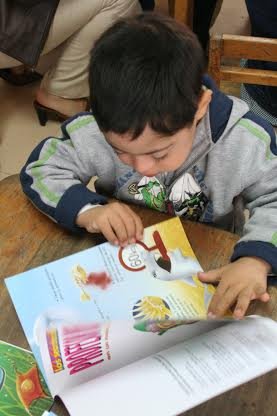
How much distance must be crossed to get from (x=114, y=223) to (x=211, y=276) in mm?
161

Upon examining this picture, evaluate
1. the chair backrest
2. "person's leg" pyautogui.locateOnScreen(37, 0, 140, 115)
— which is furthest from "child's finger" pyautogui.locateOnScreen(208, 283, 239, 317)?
"person's leg" pyautogui.locateOnScreen(37, 0, 140, 115)

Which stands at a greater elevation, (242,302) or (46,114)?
(242,302)

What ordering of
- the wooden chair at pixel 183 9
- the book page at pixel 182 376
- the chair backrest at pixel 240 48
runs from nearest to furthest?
1. the book page at pixel 182 376
2. the chair backrest at pixel 240 48
3. the wooden chair at pixel 183 9

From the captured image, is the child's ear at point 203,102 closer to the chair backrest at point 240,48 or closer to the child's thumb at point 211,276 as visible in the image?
the child's thumb at point 211,276

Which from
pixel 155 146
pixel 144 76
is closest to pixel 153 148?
pixel 155 146

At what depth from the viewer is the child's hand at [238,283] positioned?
0.69m

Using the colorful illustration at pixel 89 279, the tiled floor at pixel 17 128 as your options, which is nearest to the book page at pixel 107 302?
the colorful illustration at pixel 89 279

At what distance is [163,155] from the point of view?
735 mm

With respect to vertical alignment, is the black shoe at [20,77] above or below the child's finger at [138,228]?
below

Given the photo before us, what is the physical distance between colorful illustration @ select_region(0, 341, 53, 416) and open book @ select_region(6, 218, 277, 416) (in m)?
0.02

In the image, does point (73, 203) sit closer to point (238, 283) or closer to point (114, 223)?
point (114, 223)

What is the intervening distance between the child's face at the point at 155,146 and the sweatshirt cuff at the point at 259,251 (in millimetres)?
155

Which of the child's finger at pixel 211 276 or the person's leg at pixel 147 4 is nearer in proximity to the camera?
the child's finger at pixel 211 276

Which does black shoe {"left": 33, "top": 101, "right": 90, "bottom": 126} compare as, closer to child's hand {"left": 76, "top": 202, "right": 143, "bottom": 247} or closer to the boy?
the boy
